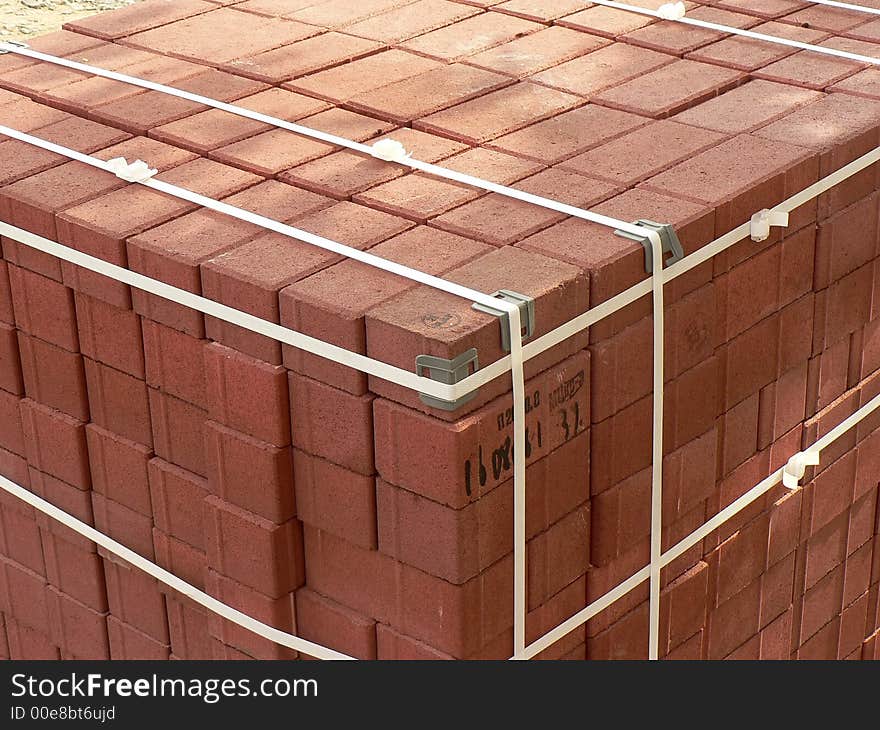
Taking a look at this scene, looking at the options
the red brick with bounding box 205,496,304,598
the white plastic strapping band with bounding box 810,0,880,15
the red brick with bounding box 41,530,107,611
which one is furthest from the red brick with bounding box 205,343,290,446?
the white plastic strapping band with bounding box 810,0,880,15

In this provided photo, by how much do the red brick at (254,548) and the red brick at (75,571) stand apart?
0.67 metres

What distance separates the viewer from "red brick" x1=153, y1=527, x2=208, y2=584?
4012 millimetres

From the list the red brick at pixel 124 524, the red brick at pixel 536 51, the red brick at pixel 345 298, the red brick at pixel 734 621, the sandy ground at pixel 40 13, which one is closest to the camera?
the red brick at pixel 345 298

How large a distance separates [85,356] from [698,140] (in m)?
1.86

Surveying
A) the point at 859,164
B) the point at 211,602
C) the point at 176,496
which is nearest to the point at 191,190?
the point at 176,496

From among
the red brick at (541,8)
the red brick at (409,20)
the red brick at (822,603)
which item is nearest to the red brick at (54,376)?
the red brick at (409,20)

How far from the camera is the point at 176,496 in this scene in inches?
156

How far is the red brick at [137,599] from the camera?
4262 millimetres

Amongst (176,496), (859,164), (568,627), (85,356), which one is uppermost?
(859,164)

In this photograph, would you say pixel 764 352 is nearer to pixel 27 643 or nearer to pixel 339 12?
pixel 339 12

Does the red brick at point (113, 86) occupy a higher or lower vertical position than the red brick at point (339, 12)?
lower

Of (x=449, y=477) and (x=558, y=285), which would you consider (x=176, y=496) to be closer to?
(x=449, y=477)

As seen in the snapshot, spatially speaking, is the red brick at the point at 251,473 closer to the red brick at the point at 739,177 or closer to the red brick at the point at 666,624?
the red brick at the point at 666,624

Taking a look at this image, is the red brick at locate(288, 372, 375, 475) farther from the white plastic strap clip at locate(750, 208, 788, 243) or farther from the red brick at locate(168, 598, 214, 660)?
the white plastic strap clip at locate(750, 208, 788, 243)
